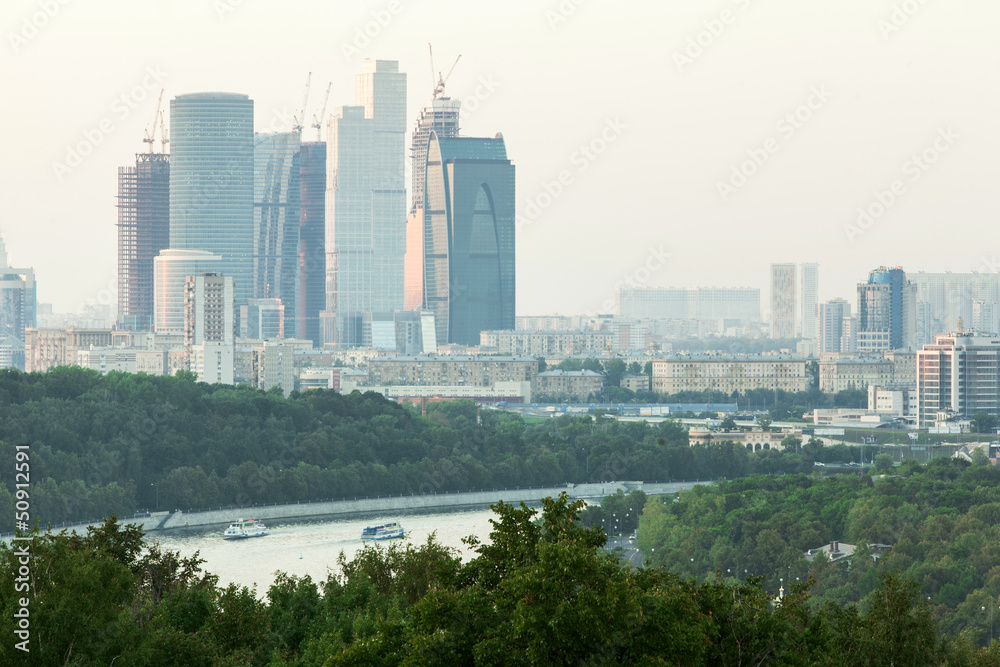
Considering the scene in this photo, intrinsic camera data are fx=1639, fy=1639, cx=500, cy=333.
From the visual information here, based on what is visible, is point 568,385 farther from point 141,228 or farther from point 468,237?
point 141,228

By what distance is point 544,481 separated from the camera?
59438mm

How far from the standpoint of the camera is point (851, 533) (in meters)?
38.6

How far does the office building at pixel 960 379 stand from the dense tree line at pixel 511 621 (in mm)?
A: 64523

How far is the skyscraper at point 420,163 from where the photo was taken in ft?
465

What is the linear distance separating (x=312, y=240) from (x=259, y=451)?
95.5 meters

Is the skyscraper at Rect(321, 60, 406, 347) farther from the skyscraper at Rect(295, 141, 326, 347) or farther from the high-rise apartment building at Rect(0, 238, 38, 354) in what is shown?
the high-rise apartment building at Rect(0, 238, 38, 354)

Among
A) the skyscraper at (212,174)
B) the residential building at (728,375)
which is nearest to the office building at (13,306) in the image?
the skyscraper at (212,174)

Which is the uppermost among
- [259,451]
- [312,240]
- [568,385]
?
[312,240]

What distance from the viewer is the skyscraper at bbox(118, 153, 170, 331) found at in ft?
447

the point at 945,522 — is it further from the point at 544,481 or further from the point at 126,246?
the point at 126,246

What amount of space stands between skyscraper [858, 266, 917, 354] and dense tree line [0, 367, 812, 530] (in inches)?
2222

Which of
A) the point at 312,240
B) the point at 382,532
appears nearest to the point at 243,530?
the point at 382,532

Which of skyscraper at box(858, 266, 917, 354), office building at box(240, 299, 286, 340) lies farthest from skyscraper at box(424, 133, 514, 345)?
skyscraper at box(858, 266, 917, 354)

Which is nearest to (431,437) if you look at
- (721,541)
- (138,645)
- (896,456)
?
(896,456)
